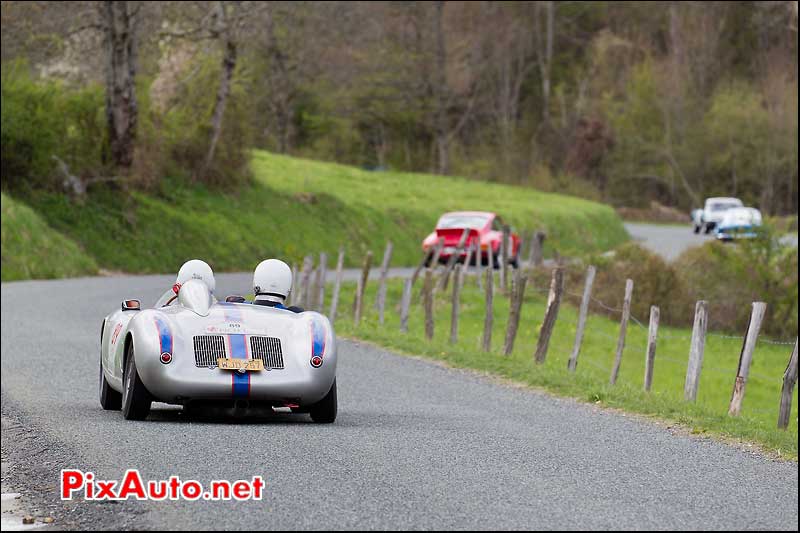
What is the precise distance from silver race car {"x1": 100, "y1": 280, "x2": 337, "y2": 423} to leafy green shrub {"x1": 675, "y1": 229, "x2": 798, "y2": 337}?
25.4m

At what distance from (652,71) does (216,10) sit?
4768cm

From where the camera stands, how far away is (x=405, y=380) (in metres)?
17.5

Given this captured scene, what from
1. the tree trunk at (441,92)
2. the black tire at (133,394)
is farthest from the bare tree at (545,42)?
the black tire at (133,394)

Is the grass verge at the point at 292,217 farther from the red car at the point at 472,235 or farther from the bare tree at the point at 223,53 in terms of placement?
the red car at the point at 472,235

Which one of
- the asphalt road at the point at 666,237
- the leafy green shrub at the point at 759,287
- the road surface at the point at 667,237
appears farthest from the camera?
the asphalt road at the point at 666,237

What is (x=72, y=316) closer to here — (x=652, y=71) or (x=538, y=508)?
(x=538, y=508)

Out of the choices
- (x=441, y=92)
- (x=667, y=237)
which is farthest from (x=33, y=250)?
(x=441, y=92)

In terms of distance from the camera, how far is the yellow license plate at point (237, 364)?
1086 cm

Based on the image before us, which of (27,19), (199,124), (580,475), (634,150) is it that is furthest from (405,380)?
(634,150)

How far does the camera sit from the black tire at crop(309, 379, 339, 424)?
11734 millimetres

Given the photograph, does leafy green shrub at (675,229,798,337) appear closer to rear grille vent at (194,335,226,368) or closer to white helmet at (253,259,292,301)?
white helmet at (253,259,292,301)

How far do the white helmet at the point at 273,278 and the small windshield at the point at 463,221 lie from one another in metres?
27.1

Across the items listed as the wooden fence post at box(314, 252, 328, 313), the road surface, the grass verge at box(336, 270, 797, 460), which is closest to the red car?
the grass verge at box(336, 270, 797, 460)

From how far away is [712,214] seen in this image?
64.4m
